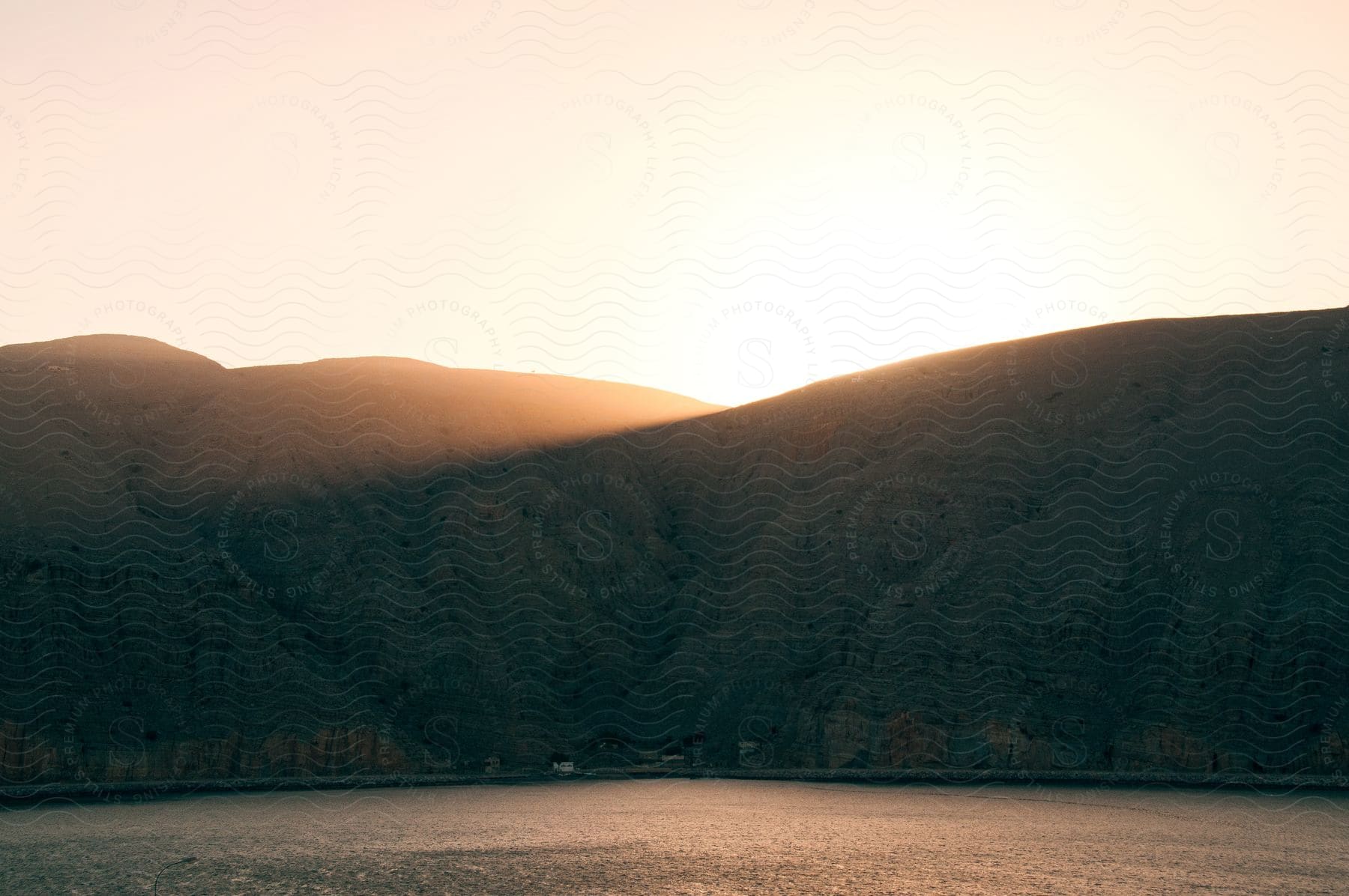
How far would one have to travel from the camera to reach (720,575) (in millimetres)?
64562

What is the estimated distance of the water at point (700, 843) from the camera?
22.2m

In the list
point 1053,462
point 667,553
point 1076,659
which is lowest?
point 1076,659

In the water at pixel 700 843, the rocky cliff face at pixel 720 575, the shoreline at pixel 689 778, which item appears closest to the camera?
the water at pixel 700 843

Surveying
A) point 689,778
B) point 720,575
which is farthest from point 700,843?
point 720,575

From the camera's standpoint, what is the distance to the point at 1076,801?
3625 centimetres

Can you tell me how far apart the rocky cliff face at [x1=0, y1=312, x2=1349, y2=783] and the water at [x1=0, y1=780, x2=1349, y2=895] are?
6.30 meters

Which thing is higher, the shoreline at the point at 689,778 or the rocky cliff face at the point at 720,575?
the rocky cliff face at the point at 720,575

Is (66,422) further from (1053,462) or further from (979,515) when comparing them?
(1053,462)

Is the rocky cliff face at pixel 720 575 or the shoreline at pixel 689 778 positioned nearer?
the shoreline at pixel 689 778

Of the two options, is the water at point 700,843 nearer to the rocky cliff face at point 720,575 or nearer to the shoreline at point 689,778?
the shoreline at point 689,778

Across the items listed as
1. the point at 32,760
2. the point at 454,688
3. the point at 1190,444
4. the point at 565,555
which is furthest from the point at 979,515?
the point at 32,760

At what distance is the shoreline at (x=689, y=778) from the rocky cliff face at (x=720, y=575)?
105cm

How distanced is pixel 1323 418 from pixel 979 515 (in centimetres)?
1699

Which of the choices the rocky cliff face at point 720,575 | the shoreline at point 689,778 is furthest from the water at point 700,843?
the rocky cliff face at point 720,575
